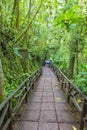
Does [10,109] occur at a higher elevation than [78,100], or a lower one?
higher

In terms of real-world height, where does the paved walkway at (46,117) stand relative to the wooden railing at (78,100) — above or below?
below

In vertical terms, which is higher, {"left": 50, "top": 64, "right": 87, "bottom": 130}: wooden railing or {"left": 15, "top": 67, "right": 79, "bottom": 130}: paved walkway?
{"left": 50, "top": 64, "right": 87, "bottom": 130}: wooden railing

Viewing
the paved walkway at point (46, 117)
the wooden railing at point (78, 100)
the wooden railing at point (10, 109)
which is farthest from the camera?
the paved walkway at point (46, 117)

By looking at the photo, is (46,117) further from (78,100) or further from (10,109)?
(78,100)

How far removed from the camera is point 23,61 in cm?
934

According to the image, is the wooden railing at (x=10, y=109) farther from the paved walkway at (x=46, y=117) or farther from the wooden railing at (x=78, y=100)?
the wooden railing at (x=78, y=100)

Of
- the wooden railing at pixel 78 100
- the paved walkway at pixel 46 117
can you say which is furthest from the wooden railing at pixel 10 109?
the wooden railing at pixel 78 100

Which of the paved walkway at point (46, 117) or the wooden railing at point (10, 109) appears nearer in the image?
the wooden railing at point (10, 109)

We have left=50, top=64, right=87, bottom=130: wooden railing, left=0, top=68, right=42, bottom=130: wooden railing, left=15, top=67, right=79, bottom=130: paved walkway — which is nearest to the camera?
left=0, top=68, right=42, bottom=130: wooden railing

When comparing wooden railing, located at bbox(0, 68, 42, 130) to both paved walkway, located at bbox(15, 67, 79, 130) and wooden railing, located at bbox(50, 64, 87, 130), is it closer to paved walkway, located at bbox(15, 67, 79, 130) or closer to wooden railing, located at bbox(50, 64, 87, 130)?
paved walkway, located at bbox(15, 67, 79, 130)

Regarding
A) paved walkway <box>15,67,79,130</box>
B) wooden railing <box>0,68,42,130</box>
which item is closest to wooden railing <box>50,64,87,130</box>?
paved walkway <box>15,67,79,130</box>

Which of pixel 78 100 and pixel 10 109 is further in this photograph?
pixel 78 100

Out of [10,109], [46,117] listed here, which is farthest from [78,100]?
[10,109]

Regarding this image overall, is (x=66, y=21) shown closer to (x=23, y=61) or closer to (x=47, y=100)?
(x=47, y=100)
